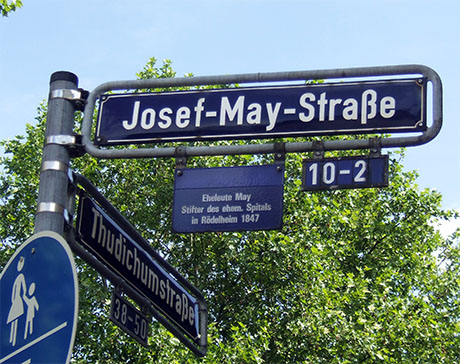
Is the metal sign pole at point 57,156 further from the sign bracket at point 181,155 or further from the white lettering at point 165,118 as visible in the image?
the sign bracket at point 181,155

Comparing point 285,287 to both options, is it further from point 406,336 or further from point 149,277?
point 149,277

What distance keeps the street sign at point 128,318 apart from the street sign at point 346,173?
137 cm

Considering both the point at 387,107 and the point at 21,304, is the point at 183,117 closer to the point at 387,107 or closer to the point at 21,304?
the point at 387,107

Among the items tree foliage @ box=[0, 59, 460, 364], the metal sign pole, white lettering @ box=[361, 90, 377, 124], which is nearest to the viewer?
the metal sign pole

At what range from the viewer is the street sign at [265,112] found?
4996 millimetres

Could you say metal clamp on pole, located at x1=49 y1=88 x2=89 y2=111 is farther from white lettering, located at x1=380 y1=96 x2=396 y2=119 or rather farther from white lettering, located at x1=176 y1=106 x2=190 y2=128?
white lettering, located at x1=380 y1=96 x2=396 y2=119

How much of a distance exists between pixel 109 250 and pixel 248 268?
52.8ft

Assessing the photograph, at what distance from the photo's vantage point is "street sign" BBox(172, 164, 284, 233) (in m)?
4.92

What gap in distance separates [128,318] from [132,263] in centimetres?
35

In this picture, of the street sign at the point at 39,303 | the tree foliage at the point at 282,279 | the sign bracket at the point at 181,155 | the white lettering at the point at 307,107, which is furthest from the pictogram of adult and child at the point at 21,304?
the tree foliage at the point at 282,279

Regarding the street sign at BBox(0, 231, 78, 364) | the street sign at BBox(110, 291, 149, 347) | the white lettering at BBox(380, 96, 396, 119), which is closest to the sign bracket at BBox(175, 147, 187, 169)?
the street sign at BBox(110, 291, 149, 347)

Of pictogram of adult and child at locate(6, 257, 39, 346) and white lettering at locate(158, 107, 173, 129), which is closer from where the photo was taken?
pictogram of adult and child at locate(6, 257, 39, 346)

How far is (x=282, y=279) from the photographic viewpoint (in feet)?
67.6

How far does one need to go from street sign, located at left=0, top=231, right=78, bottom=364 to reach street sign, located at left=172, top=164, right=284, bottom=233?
131 cm
